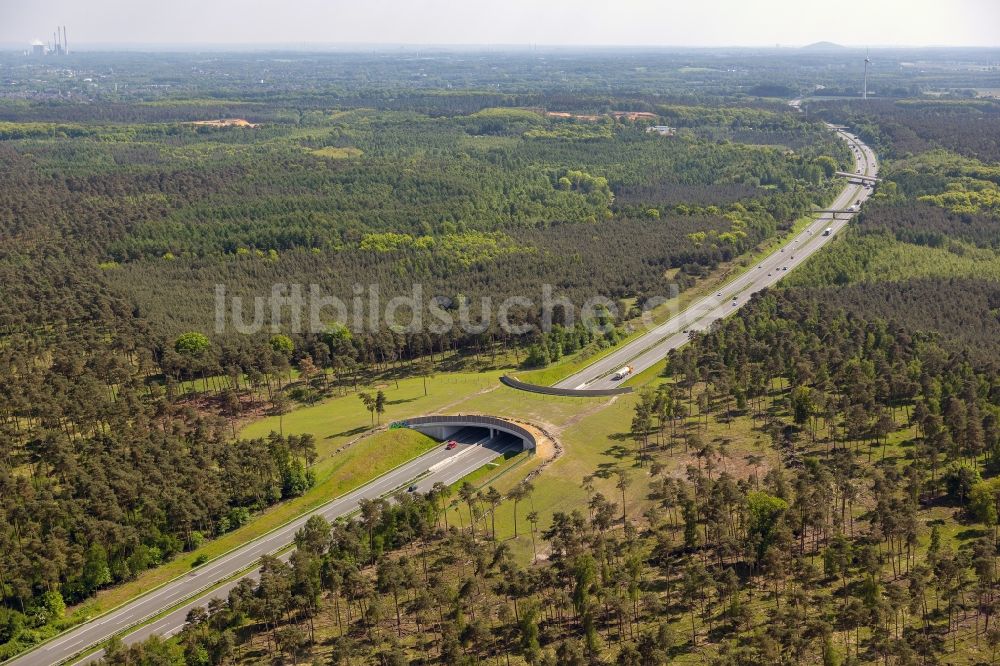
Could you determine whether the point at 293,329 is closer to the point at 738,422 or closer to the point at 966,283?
the point at 738,422

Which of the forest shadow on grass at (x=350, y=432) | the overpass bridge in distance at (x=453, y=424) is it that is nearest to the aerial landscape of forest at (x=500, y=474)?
the overpass bridge in distance at (x=453, y=424)

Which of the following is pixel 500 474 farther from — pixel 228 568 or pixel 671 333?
pixel 671 333

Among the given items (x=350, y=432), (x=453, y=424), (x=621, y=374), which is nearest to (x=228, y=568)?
(x=350, y=432)

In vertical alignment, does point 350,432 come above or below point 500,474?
above

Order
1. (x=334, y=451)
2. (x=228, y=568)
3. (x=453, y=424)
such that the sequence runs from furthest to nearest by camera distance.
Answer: (x=453, y=424) < (x=334, y=451) < (x=228, y=568)

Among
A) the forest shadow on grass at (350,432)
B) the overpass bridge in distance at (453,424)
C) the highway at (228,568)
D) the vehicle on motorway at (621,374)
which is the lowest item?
the highway at (228,568)

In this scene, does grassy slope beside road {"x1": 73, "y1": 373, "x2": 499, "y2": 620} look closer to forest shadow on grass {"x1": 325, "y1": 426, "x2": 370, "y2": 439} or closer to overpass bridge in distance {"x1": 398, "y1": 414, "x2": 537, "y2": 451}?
forest shadow on grass {"x1": 325, "y1": 426, "x2": 370, "y2": 439}

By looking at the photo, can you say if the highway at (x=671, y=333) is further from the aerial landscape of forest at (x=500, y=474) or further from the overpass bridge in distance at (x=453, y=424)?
the overpass bridge in distance at (x=453, y=424)
